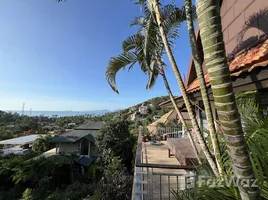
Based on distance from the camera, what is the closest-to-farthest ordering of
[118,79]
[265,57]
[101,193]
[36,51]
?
[265,57]
[118,79]
[101,193]
[36,51]

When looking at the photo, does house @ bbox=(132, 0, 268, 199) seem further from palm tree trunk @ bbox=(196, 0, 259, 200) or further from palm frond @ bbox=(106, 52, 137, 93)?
palm frond @ bbox=(106, 52, 137, 93)

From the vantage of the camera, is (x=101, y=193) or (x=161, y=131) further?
(x=161, y=131)

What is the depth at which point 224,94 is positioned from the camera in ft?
3.20

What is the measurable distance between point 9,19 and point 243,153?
1007 cm

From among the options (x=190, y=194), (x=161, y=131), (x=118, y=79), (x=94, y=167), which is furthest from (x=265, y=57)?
(x=94, y=167)

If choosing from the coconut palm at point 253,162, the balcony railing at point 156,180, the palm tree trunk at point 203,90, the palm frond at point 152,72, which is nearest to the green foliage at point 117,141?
the balcony railing at point 156,180

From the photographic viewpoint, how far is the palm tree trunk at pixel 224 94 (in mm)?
948

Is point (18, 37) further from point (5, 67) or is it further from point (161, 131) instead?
point (161, 131)

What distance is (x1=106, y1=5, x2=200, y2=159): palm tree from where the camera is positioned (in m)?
3.27

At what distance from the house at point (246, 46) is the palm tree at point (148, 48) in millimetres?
1091

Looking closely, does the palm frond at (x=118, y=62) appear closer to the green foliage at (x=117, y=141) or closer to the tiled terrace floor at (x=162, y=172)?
the tiled terrace floor at (x=162, y=172)

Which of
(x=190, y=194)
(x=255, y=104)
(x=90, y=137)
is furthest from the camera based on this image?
→ (x=90, y=137)

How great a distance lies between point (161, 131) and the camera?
13203 millimetres

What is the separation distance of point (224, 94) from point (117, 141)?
15.3 m
